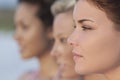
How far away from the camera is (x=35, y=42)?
265cm

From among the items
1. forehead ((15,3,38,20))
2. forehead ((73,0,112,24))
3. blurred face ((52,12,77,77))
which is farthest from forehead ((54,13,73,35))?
forehead ((15,3,38,20))

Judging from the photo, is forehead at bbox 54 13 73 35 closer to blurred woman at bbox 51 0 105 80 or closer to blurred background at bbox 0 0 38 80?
blurred woman at bbox 51 0 105 80

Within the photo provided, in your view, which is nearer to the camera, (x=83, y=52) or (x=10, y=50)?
(x=83, y=52)

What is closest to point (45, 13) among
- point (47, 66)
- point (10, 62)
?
point (47, 66)

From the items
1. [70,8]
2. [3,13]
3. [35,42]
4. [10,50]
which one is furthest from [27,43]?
[3,13]

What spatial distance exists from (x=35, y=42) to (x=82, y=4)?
1.09 meters

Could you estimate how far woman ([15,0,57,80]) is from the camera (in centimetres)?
259

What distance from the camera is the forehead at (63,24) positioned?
205cm

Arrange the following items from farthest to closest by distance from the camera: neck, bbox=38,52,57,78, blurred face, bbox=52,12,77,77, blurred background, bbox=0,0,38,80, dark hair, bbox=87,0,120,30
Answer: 1. blurred background, bbox=0,0,38,80
2. neck, bbox=38,52,57,78
3. blurred face, bbox=52,12,77,77
4. dark hair, bbox=87,0,120,30

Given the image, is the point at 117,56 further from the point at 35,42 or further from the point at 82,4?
the point at 35,42

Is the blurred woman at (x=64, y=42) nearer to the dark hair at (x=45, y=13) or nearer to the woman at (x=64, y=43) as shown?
the woman at (x=64, y=43)

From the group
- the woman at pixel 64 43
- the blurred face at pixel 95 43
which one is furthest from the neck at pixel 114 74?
the woman at pixel 64 43

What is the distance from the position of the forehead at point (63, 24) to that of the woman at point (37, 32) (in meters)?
0.47

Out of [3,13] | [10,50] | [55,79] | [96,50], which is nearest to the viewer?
[96,50]
